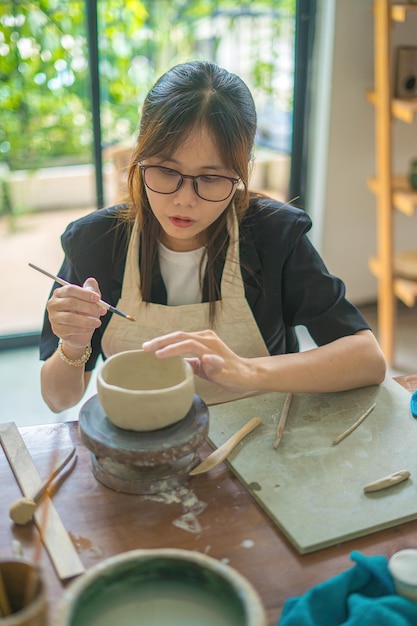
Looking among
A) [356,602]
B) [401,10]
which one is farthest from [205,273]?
[401,10]

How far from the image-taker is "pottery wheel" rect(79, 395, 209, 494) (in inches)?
40.9

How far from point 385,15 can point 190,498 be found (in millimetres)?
2514

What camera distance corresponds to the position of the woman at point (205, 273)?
1.35m

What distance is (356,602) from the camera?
0.86m

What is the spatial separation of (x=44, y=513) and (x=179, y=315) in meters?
0.66

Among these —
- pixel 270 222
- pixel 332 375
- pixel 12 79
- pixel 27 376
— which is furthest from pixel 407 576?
pixel 12 79

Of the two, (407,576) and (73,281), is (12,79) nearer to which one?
(73,281)

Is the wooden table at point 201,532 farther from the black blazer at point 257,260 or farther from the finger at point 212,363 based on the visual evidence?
the black blazer at point 257,260

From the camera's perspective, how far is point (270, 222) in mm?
1627

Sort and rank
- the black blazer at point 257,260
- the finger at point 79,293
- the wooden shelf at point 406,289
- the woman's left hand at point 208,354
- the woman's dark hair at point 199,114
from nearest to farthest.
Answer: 1. the woman's left hand at point 208,354
2. the finger at point 79,293
3. the woman's dark hair at point 199,114
4. the black blazer at point 257,260
5. the wooden shelf at point 406,289

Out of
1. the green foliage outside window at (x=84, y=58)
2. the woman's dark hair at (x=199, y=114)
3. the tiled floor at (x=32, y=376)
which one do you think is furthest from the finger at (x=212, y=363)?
the green foliage outside window at (x=84, y=58)

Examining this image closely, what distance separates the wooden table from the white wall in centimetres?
258

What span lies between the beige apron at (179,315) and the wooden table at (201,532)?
526 mm

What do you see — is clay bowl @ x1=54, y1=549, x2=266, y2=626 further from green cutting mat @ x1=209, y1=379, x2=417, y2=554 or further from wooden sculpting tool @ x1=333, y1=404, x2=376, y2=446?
wooden sculpting tool @ x1=333, y1=404, x2=376, y2=446
